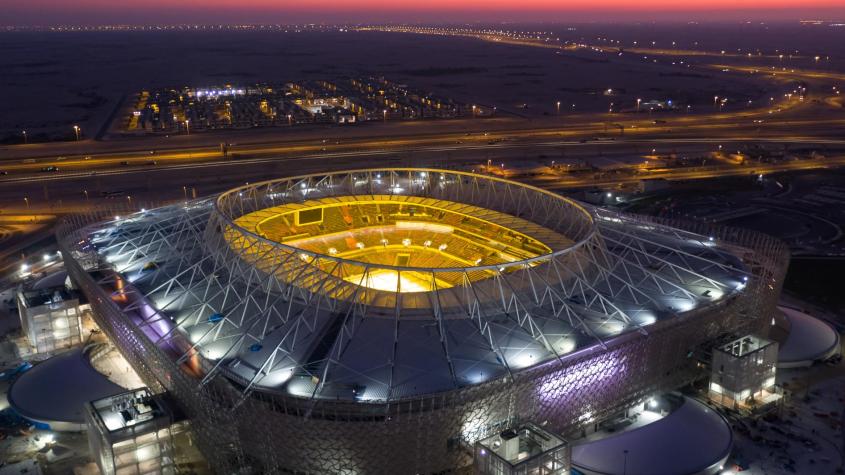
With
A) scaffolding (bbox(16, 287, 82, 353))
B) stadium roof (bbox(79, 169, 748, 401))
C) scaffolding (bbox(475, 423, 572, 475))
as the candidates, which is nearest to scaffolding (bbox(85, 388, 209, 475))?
stadium roof (bbox(79, 169, 748, 401))

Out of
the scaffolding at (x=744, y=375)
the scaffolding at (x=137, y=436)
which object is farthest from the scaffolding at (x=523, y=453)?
the scaffolding at (x=137, y=436)

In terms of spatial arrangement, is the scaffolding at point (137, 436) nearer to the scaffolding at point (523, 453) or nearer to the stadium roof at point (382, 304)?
the stadium roof at point (382, 304)

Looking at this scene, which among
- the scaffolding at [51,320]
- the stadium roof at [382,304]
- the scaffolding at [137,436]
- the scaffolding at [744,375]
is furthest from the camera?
the scaffolding at [51,320]

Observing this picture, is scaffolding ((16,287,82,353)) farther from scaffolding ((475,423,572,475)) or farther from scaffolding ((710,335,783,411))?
scaffolding ((710,335,783,411))

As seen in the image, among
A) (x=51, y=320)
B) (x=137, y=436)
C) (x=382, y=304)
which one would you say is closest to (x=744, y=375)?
(x=382, y=304)

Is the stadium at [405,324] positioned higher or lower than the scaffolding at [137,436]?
higher

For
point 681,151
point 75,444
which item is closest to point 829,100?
point 681,151

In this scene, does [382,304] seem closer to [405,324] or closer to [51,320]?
[405,324]

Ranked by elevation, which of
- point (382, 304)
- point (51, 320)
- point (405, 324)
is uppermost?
point (382, 304)

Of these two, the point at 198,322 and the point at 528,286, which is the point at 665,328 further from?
the point at 198,322
